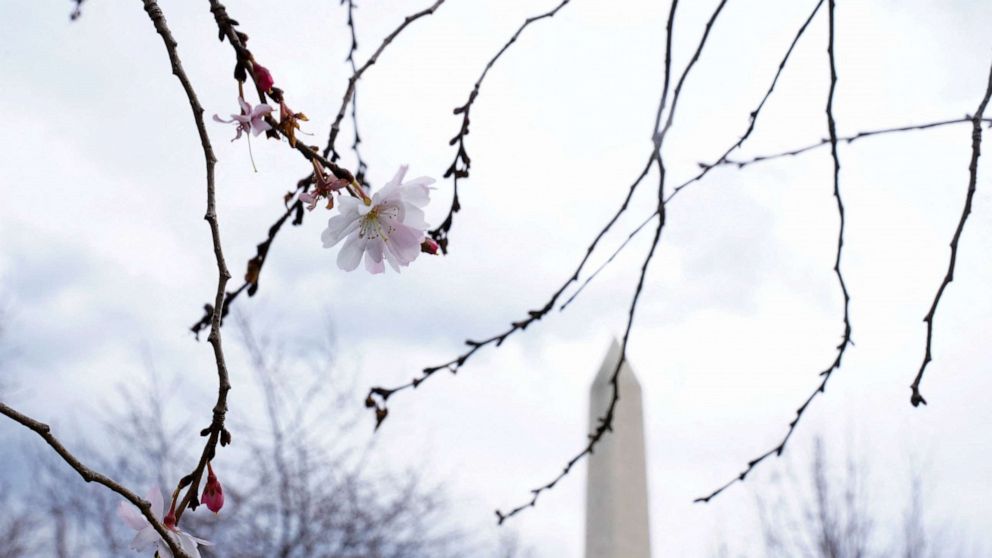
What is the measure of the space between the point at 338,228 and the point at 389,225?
0.04 metres

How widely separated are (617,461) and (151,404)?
3552mm

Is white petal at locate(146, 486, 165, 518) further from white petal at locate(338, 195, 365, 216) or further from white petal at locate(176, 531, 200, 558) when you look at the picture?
white petal at locate(338, 195, 365, 216)

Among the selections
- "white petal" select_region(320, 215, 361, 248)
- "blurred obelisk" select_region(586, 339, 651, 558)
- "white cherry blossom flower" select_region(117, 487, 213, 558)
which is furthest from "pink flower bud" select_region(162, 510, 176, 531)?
"blurred obelisk" select_region(586, 339, 651, 558)

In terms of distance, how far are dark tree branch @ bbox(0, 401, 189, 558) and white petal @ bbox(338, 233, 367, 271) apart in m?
0.26

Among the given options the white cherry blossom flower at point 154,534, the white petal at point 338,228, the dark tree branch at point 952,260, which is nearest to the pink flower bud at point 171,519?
the white cherry blossom flower at point 154,534

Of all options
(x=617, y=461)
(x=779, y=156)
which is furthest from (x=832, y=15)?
(x=617, y=461)

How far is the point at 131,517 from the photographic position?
27.3 inches

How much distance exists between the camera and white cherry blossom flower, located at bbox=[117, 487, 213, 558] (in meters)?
0.62

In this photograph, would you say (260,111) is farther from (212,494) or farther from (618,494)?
(618,494)

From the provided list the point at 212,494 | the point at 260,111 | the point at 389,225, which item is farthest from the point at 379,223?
the point at 212,494

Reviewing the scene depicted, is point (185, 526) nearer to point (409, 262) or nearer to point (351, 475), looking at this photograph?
point (351, 475)

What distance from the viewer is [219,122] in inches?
27.6

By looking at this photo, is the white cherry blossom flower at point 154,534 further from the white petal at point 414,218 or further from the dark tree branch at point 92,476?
the white petal at point 414,218

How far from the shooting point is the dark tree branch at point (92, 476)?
0.53m
